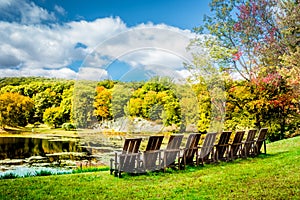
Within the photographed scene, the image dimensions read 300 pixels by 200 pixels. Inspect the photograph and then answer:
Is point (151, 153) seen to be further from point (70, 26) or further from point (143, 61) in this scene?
point (70, 26)

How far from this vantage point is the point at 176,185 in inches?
249

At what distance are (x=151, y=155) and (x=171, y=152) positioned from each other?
0.58 metres

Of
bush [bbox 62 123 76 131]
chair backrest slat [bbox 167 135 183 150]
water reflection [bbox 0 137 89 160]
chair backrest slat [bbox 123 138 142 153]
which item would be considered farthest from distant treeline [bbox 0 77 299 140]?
water reflection [bbox 0 137 89 160]

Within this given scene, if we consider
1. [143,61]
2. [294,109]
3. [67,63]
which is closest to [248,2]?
[294,109]

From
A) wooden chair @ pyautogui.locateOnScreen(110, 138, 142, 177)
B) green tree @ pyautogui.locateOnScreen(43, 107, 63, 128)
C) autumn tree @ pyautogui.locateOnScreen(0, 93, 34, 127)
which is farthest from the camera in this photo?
autumn tree @ pyautogui.locateOnScreen(0, 93, 34, 127)

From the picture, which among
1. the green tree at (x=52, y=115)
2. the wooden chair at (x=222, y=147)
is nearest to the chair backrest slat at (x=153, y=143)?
the wooden chair at (x=222, y=147)

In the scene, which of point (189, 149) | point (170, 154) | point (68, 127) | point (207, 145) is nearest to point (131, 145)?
point (170, 154)

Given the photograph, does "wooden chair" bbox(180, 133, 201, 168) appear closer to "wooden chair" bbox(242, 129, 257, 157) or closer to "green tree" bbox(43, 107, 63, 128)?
"wooden chair" bbox(242, 129, 257, 157)

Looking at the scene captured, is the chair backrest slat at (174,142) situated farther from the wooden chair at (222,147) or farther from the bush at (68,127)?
the bush at (68,127)

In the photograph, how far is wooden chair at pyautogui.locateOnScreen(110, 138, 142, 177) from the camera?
7254 millimetres

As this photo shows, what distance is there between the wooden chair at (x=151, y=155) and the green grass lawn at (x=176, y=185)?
278 mm

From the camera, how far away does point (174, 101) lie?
1121 cm

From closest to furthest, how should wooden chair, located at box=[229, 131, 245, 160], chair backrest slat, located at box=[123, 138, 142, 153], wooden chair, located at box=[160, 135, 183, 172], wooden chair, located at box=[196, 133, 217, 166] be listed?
chair backrest slat, located at box=[123, 138, 142, 153], wooden chair, located at box=[160, 135, 183, 172], wooden chair, located at box=[196, 133, 217, 166], wooden chair, located at box=[229, 131, 245, 160]

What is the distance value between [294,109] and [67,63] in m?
55.9
